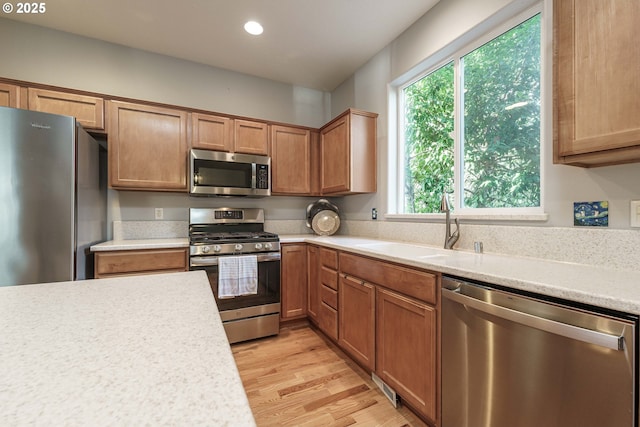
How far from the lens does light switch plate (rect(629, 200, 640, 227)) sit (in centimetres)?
120

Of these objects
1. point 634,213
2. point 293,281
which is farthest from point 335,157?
point 634,213

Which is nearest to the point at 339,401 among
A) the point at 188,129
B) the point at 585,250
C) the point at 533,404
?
the point at 533,404

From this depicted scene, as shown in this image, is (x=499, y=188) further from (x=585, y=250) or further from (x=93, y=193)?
(x=93, y=193)

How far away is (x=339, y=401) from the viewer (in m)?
1.71

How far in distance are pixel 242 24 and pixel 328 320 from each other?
263 centimetres

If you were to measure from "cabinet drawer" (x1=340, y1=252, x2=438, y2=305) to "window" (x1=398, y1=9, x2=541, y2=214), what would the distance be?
0.79 m

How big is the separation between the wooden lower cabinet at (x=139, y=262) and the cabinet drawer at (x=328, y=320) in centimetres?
123

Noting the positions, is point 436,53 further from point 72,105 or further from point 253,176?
point 72,105

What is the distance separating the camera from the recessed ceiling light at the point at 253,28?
236 cm

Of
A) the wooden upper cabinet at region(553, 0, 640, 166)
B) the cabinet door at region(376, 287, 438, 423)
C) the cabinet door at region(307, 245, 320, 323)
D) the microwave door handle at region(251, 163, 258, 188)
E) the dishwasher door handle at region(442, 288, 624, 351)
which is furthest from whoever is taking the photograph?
the microwave door handle at region(251, 163, 258, 188)

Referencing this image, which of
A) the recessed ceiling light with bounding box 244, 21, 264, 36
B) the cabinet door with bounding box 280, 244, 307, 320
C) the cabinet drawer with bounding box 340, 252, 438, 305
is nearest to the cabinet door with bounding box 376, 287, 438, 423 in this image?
the cabinet drawer with bounding box 340, 252, 438, 305

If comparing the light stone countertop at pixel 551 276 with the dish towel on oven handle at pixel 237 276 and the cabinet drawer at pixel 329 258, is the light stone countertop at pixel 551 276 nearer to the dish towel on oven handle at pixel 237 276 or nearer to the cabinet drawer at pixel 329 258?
the cabinet drawer at pixel 329 258

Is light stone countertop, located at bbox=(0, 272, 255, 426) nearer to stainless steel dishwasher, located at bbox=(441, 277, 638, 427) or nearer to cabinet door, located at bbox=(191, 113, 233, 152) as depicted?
stainless steel dishwasher, located at bbox=(441, 277, 638, 427)

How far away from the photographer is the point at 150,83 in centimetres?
281
